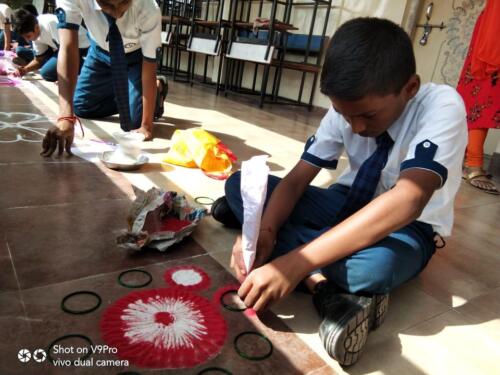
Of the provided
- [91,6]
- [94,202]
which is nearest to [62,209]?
[94,202]

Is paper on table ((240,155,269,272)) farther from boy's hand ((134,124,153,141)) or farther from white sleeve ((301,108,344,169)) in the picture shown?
boy's hand ((134,124,153,141))

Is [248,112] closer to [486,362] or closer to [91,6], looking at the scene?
[91,6]

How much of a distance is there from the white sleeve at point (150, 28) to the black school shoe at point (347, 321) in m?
1.82

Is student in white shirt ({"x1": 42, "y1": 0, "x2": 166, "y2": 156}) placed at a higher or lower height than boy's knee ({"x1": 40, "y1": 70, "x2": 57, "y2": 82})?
higher

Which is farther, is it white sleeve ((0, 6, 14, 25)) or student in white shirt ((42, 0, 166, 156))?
white sleeve ((0, 6, 14, 25))

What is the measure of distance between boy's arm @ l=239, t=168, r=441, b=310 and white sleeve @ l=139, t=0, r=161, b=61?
180 cm

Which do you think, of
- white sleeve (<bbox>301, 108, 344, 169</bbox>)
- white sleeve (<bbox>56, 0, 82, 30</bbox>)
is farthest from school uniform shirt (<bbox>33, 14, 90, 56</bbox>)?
white sleeve (<bbox>301, 108, 344, 169</bbox>)

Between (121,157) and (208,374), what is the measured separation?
122 centimetres

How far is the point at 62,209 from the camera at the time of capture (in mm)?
1263

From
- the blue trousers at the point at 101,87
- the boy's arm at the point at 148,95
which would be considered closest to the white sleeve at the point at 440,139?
the boy's arm at the point at 148,95

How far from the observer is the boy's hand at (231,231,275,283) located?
88 centimetres

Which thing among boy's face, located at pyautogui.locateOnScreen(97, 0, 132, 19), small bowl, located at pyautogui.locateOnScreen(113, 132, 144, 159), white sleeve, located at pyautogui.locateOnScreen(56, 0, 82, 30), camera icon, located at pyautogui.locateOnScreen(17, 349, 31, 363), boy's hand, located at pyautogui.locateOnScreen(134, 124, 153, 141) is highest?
boy's face, located at pyautogui.locateOnScreen(97, 0, 132, 19)

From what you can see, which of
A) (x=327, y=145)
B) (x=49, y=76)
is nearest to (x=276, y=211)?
(x=327, y=145)

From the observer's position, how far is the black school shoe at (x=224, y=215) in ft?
4.22
